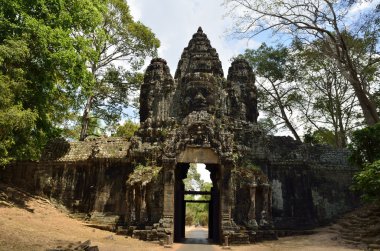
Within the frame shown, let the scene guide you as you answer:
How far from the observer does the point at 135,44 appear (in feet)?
91.6

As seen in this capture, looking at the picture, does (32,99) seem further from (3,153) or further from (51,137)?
(51,137)

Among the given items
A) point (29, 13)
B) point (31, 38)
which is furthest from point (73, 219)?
point (29, 13)

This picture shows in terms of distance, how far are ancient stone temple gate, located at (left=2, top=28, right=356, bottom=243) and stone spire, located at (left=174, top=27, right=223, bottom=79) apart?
63 mm

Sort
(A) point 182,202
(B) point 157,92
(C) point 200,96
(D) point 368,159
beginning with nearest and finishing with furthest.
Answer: (D) point 368,159 < (A) point 182,202 < (C) point 200,96 < (B) point 157,92

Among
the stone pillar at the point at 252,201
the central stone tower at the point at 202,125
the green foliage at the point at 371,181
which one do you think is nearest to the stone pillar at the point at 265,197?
the central stone tower at the point at 202,125

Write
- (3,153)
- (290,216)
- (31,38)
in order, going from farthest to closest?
(290,216)
(31,38)
(3,153)

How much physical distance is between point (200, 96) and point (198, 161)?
4.30 meters

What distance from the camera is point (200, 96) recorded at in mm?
19031

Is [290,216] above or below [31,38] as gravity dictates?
below

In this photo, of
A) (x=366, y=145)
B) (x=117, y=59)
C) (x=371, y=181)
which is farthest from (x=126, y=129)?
(x=371, y=181)

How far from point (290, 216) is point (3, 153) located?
562 inches

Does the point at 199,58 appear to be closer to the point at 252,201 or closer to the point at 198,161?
the point at 198,161

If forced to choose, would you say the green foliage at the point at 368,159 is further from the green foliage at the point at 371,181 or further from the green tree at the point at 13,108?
the green tree at the point at 13,108

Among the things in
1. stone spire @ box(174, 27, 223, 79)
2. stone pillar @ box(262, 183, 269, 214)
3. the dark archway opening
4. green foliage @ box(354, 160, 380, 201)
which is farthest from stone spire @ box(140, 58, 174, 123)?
green foliage @ box(354, 160, 380, 201)
